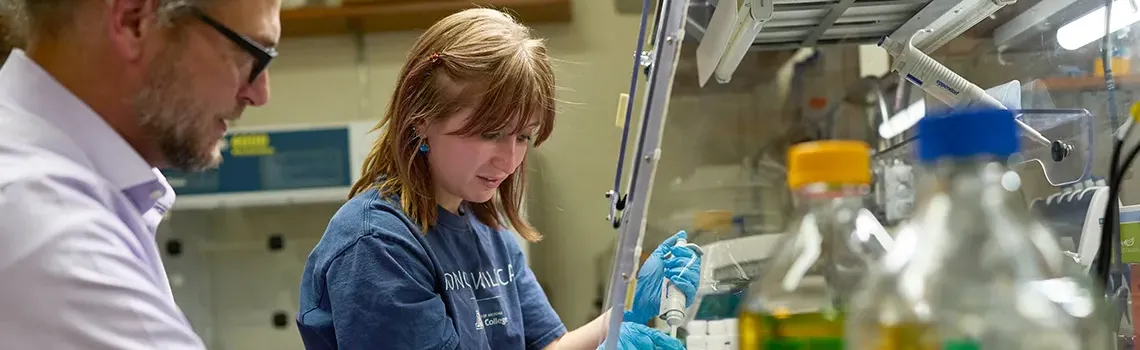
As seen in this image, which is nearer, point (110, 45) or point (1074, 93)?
Answer: point (110, 45)

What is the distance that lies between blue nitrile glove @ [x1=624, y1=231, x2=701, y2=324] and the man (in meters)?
0.47

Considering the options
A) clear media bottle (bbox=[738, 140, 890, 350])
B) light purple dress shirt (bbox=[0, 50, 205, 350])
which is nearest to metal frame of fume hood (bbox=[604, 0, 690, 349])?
clear media bottle (bbox=[738, 140, 890, 350])

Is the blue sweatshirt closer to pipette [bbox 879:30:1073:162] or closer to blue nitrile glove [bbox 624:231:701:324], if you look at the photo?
blue nitrile glove [bbox 624:231:701:324]

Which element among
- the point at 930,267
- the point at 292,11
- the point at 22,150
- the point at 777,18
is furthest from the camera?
the point at 292,11

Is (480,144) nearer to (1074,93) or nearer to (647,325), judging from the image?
(647,325)

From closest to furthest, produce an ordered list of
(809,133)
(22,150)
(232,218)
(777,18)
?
(22,150), (777,18), (809,133), (232,218)

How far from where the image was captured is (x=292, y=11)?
2.54m

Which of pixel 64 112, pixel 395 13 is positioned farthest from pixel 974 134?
pixel 395 13

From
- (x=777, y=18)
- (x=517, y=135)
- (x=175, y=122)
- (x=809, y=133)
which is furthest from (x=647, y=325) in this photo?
(x=809, y=133)

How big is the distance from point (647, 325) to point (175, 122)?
1.84 feet

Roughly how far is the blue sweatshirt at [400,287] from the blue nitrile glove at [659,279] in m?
0.20

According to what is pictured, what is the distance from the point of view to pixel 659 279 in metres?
0.97

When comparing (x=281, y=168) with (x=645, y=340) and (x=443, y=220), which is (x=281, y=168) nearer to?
(x=443, y=220)

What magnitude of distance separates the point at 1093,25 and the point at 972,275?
0.77 m
